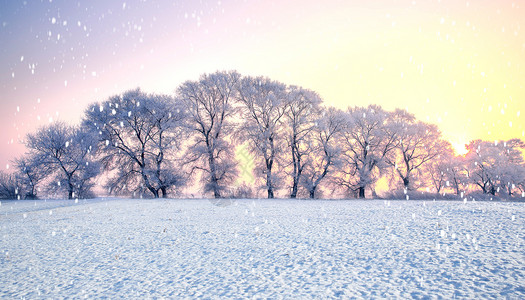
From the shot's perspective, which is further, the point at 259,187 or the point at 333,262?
the point at 259,187

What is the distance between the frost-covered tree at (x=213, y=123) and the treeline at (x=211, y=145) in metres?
0.11

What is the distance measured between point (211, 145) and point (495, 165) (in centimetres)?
3527

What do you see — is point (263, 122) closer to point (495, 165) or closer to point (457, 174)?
point (457, 174)

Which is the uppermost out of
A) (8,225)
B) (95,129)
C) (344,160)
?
(95,129)

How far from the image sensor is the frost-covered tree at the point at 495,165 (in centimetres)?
3234

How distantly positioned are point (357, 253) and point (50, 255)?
926cm

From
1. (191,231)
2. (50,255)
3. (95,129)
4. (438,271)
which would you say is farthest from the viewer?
(95,129)

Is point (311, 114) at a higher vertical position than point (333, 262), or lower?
higher

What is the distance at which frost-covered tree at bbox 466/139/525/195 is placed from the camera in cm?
3234

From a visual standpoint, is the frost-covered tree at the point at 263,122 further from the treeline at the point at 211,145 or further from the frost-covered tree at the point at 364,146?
the frost-covered tree at the point at 364,146

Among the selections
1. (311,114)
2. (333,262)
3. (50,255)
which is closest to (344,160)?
(311,114)

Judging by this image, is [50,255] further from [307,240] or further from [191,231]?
[307,240]

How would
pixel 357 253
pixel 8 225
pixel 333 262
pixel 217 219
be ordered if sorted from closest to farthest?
pixel 333 262 < pixel 357 253 < pixel 217 219 < pixel 8 225

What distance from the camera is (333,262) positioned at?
21.4 feet
